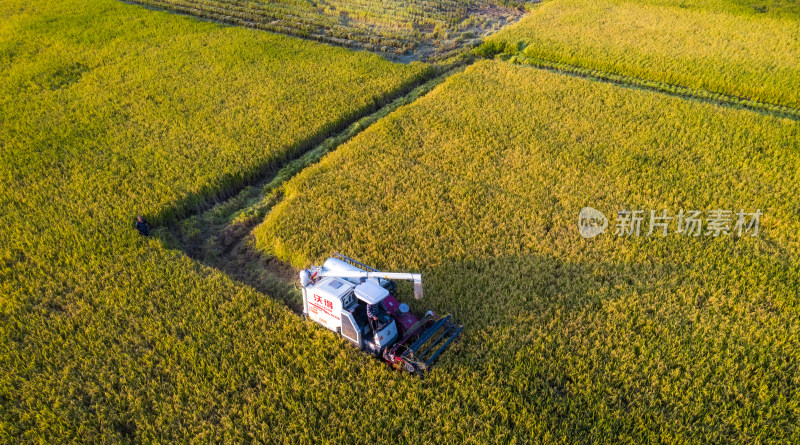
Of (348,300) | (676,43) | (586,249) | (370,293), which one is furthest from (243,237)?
(676,43)

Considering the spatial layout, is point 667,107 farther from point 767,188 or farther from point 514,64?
point 514,64

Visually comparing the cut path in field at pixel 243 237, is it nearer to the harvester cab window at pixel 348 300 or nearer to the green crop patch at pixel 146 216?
the green crop patch at pixel 146 216

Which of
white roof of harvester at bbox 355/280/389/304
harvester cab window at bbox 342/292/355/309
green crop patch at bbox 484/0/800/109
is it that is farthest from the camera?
green crop patch at bbox 484/0/800/109

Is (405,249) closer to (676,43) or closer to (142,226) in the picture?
(142,226)

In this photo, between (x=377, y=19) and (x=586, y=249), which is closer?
(x=586, y=249)

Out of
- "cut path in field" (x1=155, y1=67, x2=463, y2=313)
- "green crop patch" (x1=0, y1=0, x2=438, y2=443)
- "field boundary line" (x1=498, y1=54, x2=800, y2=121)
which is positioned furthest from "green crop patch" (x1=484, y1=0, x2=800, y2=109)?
"cut path in field" (x1=155, y1=67, x2=463, y2=313)

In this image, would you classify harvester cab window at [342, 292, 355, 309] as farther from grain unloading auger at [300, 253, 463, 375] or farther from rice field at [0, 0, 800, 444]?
rice field at [0, 0, 800, 444]
